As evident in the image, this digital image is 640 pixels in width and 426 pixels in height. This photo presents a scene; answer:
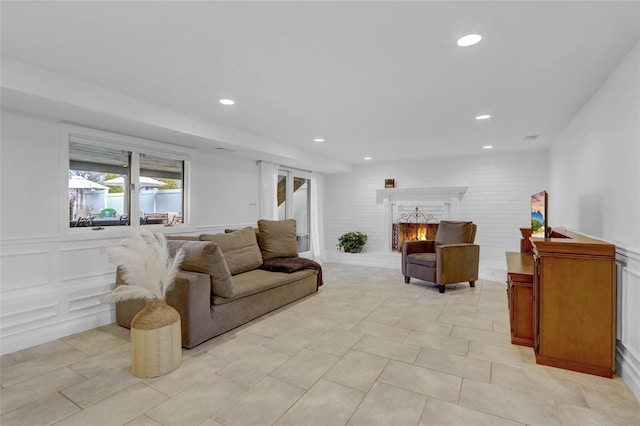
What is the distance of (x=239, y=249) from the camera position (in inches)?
155

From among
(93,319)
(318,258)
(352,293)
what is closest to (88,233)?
(93,319)

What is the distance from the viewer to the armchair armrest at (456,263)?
4.50 m

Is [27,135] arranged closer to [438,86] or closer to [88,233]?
[88,233]

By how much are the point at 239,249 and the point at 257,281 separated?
23.5 inches

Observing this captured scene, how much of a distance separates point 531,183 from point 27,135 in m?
7.06

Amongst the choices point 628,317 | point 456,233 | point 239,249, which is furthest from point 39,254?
point 456,233

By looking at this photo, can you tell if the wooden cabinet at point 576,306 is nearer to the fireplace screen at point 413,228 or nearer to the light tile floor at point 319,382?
the light tile floor at point 319,382

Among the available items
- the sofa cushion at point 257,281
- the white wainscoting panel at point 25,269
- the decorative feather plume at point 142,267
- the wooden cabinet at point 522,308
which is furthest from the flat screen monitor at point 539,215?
the white wainscoting panel at point 25,269

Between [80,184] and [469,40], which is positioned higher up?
[469,40]

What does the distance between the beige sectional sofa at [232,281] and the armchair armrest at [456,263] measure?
1741 mm

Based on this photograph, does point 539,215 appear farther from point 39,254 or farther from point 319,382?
point 39,254

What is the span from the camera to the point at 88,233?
132 inches

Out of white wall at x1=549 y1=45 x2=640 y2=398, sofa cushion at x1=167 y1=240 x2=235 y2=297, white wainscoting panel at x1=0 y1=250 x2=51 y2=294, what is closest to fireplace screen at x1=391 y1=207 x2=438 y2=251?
white wall at x1=549 y1=45 x2=640 y2=398

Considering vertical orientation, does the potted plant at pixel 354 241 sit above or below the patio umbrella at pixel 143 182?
below
